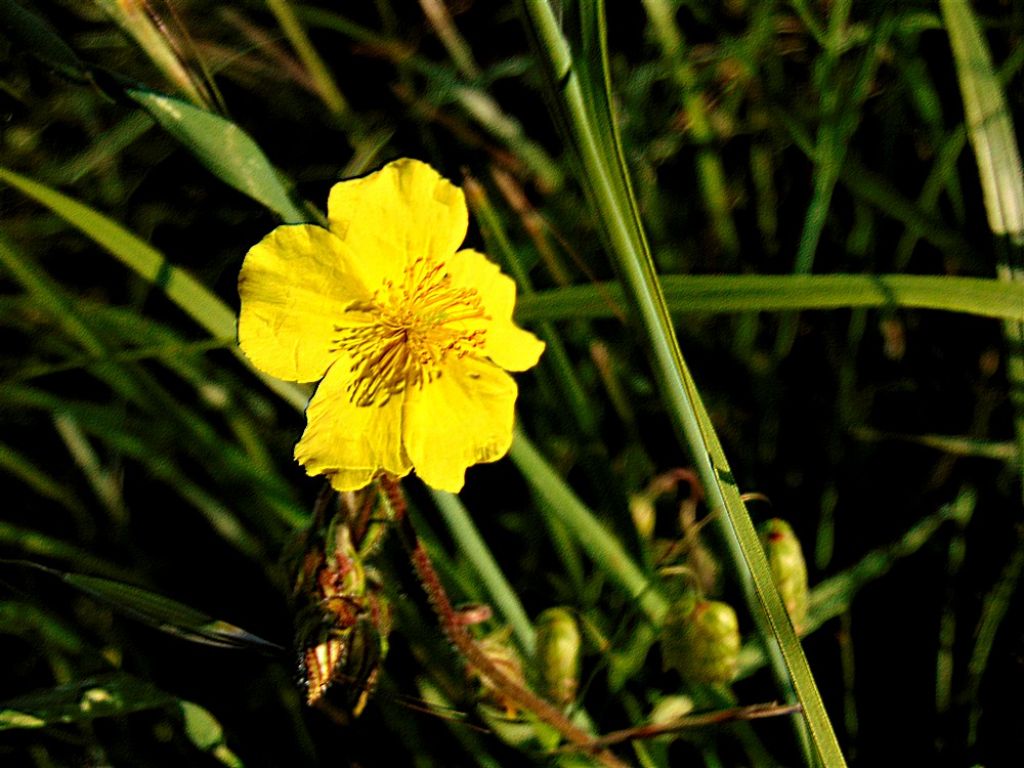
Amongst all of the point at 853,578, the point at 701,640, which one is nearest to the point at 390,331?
the point at 701,640

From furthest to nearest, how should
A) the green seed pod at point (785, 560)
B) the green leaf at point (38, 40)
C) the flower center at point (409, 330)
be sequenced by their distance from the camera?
the green seed pod at point (785, 560) → the flower center at point (409, 330) → the green leaf at point (38, 40)

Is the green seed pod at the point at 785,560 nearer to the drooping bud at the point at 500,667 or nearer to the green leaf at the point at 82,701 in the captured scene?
the drooping bud at the point at 500,667

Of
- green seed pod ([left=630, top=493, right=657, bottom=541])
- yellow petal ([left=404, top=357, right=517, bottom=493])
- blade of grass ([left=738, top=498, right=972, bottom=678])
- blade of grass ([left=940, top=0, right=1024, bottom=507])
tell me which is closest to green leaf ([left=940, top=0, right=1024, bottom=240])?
blade of grass ([left=940, top=0, right=1024, bottom=507])

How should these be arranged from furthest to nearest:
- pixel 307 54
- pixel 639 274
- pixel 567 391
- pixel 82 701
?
pixel 307 54
pixel 567 391
pixel 82 701
pixel 639 274

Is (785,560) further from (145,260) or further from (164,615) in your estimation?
(145,260)

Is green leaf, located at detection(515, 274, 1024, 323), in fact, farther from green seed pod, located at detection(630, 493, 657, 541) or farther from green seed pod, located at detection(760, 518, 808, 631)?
green seed pod, located at detection(630, 493, 657, 541)

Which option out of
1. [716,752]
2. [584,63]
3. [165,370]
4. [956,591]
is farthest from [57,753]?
[956,591]

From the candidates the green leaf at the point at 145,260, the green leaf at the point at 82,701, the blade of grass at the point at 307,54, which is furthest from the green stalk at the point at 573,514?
the blade of grass at the point at 307,54
